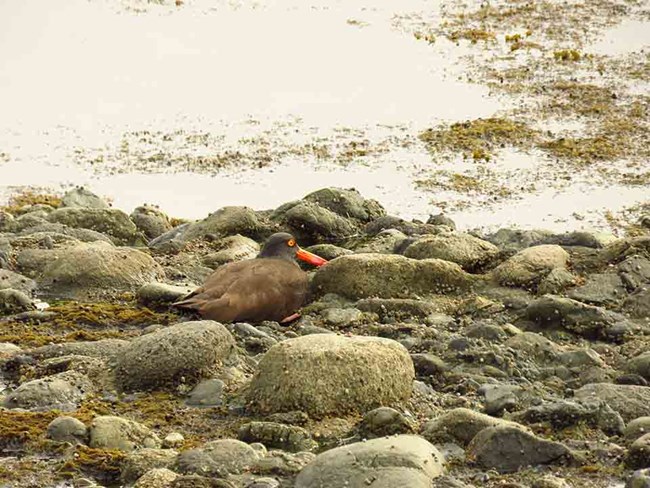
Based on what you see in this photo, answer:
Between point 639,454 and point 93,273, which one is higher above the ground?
point 639,454

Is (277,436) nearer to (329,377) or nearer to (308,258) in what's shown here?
(329,377)

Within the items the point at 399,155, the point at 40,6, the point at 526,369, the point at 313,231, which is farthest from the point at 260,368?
the point at 40,6

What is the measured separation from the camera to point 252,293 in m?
12.6

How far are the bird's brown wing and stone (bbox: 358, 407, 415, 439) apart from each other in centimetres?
348

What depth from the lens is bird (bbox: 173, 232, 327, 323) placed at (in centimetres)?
1247

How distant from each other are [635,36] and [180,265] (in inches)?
1129

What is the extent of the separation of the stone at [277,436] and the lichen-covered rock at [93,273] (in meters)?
6.01

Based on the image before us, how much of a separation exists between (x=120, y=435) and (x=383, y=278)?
5.60m

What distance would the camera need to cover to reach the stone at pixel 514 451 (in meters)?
8.73

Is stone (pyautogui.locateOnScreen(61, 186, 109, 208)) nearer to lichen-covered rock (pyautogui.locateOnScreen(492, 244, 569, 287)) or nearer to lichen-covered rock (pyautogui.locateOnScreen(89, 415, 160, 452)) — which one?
lichen-covered rock (pyautogui.locateOnScreen(492, 244, 569, 287))

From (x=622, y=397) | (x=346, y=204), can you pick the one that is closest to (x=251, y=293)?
(x=622, y=397)

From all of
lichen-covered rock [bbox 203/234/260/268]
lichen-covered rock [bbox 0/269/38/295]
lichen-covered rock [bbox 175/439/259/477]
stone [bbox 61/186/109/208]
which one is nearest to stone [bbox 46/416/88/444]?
lichen-covered rock [bbox 175/439/259/477]

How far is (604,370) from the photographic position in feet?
37.7

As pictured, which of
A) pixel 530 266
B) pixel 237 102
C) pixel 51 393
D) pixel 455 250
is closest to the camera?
pixel 51 393
